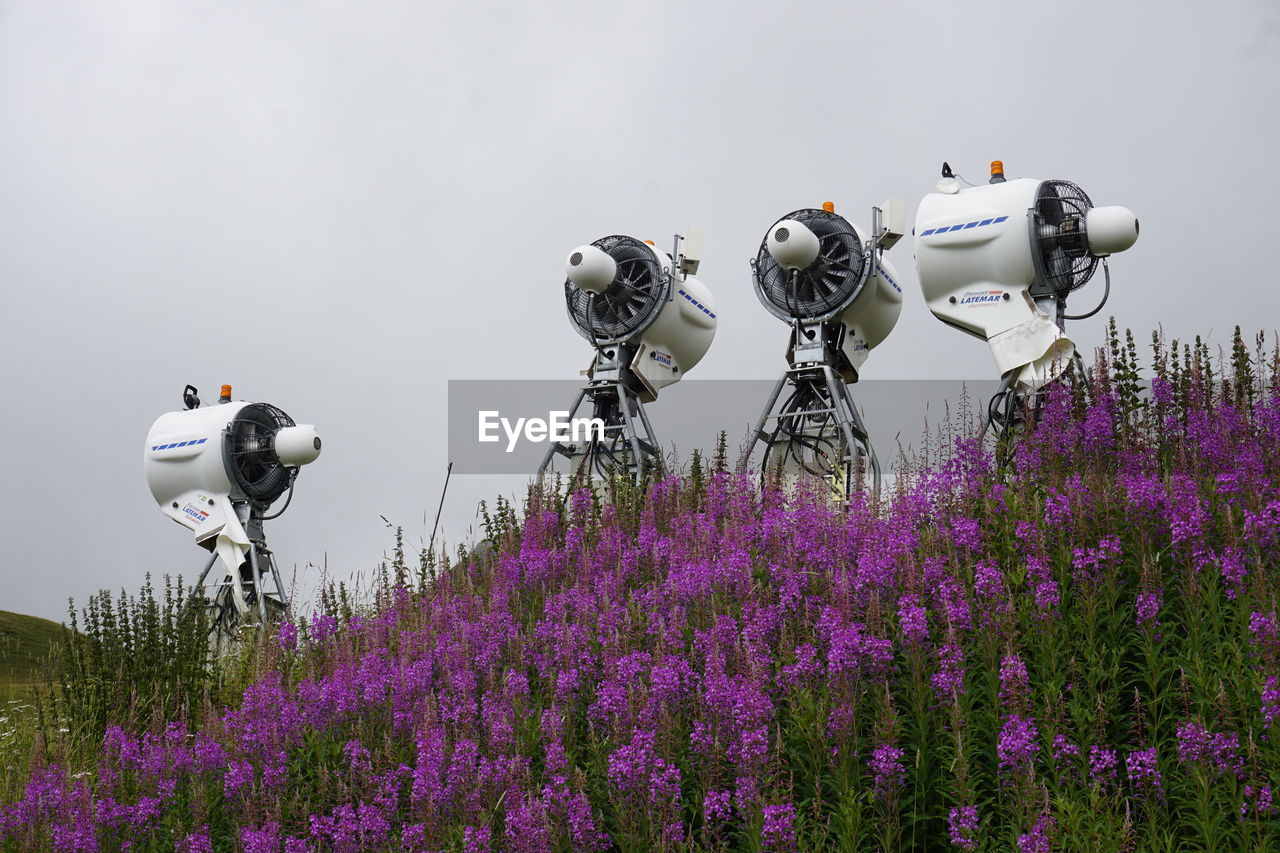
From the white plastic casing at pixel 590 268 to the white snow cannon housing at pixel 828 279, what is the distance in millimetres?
2333

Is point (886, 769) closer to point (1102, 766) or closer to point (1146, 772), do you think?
point (1102, 766)

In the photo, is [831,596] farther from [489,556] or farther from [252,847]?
[489,556]

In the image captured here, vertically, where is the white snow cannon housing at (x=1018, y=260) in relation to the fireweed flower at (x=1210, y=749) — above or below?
above

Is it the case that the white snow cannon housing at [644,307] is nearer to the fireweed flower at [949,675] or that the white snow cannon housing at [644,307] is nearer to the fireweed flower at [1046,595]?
the fireweed flower at [1046,595]

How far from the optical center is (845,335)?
16.3 metres

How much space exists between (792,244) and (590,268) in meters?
3.05

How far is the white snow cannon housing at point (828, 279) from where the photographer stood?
15711 millimetres

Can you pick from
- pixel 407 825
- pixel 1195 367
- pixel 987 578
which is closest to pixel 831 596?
pixel 987 578

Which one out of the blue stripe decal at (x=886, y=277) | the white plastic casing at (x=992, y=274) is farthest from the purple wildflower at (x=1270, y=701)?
the blue stripe decal at (x=886, y=277)

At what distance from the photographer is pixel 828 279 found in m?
16.2

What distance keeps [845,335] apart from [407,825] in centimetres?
1222

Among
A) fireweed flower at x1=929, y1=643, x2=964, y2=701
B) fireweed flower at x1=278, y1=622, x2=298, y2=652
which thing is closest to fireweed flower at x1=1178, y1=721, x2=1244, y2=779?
fireweed flower at x1=929, y1=643, x2=964, y2=701

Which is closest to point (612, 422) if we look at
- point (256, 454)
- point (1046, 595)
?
point (256, 454)

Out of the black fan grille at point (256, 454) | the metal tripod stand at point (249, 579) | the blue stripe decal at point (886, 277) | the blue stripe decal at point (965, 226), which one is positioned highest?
the blue stripe decal at point (965, 226)
